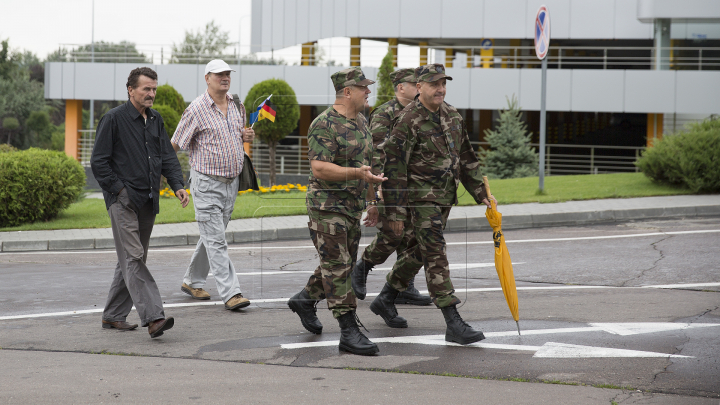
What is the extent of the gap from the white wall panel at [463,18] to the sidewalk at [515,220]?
16.1 meters

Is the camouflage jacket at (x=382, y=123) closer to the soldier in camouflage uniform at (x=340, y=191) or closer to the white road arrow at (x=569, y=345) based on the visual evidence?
the soldier in camouflage uniform at (x=340, y=191)

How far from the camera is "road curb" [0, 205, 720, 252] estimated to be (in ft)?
35.9

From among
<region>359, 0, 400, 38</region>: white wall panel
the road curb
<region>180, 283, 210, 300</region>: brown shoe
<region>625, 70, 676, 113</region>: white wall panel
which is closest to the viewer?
<region>180, 283, 210, 300</region>: brown shoe

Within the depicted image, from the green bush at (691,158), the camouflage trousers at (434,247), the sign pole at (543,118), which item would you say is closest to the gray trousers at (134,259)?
the camouflage trousers at (434,247)

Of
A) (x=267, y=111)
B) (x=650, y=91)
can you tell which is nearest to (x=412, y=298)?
(x=267, y=111)

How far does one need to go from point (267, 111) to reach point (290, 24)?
27451mm

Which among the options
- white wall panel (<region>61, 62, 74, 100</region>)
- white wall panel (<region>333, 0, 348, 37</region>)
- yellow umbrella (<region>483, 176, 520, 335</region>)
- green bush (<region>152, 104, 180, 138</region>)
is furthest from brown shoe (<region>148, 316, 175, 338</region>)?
white wall panel (<region>61, 62, 74, 100</region>)

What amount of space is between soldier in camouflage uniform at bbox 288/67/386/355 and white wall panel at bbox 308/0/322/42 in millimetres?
26723

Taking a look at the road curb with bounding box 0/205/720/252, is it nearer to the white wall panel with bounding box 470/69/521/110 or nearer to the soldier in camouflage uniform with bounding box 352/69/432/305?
the soldier in camouflage uniform with bounding box 352/69/432/305

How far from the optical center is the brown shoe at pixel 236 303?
6492 mm

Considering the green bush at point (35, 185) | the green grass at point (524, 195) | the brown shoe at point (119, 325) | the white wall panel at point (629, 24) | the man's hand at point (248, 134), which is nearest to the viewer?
the brown shoe at point (119, 325)

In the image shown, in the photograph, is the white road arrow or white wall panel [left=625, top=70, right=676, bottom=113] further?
white wall panel [left=625, top=70, right=676, bottom=113]

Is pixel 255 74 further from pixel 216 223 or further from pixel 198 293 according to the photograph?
pixel 216 223

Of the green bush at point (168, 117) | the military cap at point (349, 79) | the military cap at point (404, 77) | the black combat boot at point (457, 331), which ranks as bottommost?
the black combat boot at point (457, 331)
